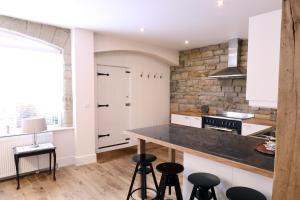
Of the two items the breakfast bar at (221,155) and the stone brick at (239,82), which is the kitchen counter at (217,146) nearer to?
the breakfast bar at (221,155)

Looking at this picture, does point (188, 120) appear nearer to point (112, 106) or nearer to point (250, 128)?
point (250, 128)

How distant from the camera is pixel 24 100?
345 centimetres

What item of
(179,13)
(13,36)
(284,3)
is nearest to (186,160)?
(284,3)

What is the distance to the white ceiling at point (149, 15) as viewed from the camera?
257 cm

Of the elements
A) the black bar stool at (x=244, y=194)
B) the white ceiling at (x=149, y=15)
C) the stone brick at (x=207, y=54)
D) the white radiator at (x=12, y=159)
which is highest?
the white ceiling at (x=149, y=15)

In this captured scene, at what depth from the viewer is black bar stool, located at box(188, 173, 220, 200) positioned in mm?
1676

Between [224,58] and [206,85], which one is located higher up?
[224,58]

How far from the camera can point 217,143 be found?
197 centimetres

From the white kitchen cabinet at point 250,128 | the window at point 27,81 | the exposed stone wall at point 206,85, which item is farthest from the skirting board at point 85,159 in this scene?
the white kitchen cabinet at point 250,128

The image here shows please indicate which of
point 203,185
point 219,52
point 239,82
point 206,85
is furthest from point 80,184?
point 219,52

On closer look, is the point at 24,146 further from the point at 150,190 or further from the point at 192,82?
the point at 192,82

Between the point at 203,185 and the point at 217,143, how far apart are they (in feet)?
1.57

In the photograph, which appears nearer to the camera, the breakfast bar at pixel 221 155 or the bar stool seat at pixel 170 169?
the breakfast bar at pixel 221 155

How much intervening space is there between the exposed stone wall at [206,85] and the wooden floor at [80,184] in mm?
2479
